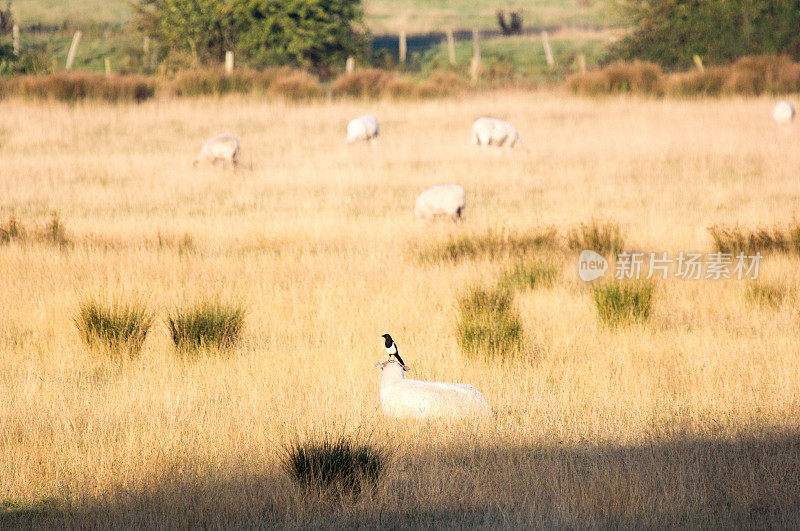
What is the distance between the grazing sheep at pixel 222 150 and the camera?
1756 cm

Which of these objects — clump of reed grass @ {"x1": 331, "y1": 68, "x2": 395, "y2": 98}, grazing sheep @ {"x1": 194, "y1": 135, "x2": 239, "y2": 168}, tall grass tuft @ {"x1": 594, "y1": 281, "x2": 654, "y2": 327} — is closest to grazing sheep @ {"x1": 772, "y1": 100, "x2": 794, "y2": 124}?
clump of reed grass @ {"x1": 331, "y1": 68, "x2": 395, "y2": 98}

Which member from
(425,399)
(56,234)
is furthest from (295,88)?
(425,399)

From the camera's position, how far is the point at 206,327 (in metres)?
7.08

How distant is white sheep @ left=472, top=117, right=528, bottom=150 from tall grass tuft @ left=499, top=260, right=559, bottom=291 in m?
10.4

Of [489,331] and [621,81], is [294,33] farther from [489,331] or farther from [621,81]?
[489,331]

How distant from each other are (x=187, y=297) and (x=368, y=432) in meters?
3.84

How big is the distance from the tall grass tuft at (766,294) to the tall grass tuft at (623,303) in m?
1.14

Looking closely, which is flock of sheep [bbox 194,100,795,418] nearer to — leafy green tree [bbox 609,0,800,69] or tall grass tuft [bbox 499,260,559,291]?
tall grass tuft [bbox 499,260,559,291]

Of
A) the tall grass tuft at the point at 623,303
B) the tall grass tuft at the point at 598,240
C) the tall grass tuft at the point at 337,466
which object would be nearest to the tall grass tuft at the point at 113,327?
the tall grass tuft at the point at 337,466

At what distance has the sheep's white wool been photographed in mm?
19484

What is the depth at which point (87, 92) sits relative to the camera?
2548cm

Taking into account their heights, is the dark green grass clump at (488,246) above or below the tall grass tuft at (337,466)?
above

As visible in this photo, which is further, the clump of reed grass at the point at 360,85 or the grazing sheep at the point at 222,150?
the clump of reed grass at the point at 360,85

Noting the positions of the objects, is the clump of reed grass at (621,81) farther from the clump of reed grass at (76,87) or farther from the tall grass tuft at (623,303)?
the tall grass tuft at (623,303)
